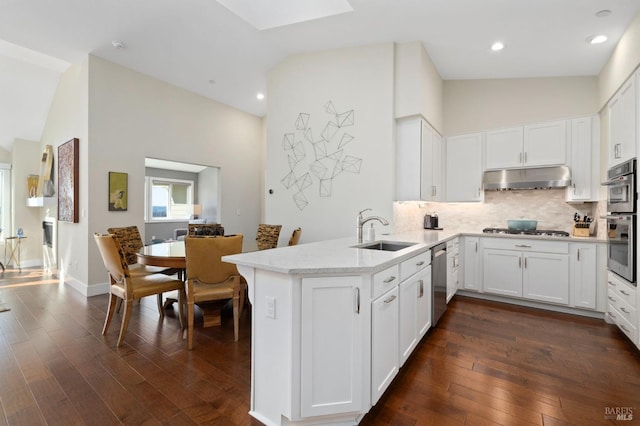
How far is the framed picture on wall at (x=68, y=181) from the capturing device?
4.38m

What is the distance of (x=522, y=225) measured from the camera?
400 centimetres

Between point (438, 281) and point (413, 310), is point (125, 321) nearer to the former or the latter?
point (413, 310)

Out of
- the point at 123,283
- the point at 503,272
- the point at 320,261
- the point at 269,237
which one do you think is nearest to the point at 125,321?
the point at 123,283

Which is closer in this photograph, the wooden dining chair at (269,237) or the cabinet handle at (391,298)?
the cabinet handle at (391,298)

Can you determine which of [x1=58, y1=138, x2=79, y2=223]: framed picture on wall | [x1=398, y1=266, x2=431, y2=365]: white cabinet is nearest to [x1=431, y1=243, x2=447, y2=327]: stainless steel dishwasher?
[x1=398, y1=266, x2=431, y2=365]: white cabinet

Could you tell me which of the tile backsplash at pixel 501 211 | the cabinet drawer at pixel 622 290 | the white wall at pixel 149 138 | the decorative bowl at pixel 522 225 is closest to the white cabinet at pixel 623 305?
the cabinet drawer at pixel 622 290

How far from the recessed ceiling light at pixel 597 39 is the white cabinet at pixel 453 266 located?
249 centimetres

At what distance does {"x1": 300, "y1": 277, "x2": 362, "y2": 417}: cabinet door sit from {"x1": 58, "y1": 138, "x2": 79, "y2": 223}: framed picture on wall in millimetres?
4589

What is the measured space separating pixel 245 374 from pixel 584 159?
444 cm

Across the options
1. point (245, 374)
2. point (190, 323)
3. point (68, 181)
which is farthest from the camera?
point (68, 181)

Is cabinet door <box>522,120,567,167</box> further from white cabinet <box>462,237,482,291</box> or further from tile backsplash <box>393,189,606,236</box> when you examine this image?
white cabinet <box>462,237,482,291</box>

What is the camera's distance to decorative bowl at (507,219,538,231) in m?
3.95

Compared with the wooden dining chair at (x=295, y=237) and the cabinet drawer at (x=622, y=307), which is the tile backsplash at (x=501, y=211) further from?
the wooden dining chair at (x=295, y=237)

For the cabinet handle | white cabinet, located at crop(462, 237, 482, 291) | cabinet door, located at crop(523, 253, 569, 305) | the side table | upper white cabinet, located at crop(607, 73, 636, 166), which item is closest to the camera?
the cabinet handle
